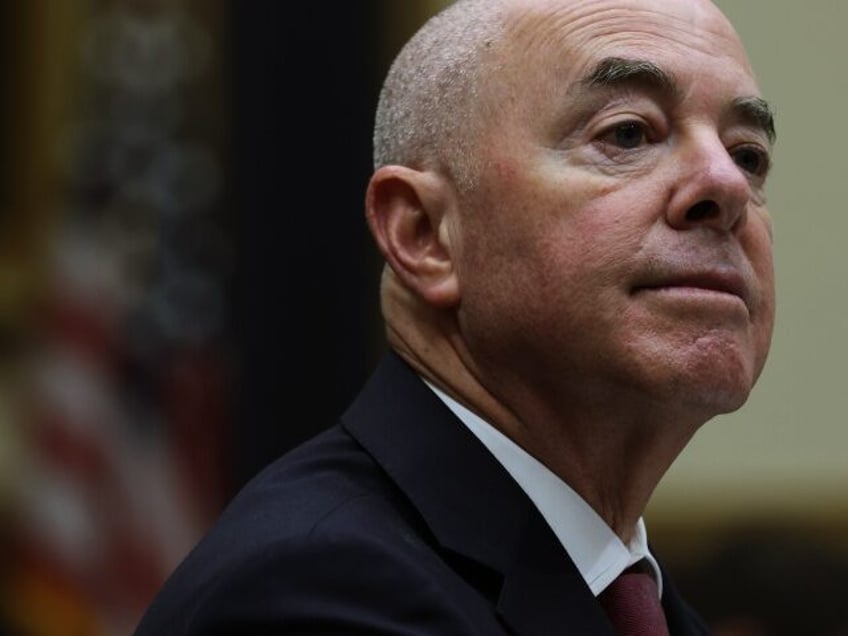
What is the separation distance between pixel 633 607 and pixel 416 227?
0.60 metres

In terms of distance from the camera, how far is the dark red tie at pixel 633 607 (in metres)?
2.46

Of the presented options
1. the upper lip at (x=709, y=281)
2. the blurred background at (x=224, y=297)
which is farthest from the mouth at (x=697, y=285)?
the blurred background at (x=224, y=297)

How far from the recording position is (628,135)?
254 cm

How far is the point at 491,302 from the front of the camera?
258cm

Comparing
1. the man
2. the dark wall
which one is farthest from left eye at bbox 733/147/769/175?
the dark wall

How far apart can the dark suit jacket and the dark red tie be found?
0.09 meters

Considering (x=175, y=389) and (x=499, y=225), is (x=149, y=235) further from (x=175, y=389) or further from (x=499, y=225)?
(x=499, y=225)

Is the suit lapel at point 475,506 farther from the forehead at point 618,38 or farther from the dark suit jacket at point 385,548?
the forehead at point 618,38

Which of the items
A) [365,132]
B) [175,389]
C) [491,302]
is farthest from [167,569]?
[491,302]

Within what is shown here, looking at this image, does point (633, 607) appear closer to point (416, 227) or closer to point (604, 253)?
point (604, 253)

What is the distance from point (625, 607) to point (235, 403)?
3.77 m

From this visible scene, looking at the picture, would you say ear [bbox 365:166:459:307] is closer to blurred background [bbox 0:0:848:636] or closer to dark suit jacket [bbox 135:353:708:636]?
dark suit jacket [bbox 135:353:708:636]

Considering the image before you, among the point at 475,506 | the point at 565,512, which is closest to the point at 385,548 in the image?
the point at 475,506

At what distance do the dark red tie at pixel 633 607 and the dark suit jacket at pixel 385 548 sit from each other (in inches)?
3.7
